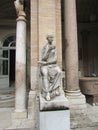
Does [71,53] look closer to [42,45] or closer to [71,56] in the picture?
[71,56]

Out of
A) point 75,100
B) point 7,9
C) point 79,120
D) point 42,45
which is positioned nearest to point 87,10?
point 7,9

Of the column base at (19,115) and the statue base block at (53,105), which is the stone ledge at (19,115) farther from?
the statue base block at (53,105)

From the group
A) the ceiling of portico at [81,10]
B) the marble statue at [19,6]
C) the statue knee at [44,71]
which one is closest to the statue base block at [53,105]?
the statue knee at [44,71]

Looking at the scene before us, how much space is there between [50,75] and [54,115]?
79 centimetres

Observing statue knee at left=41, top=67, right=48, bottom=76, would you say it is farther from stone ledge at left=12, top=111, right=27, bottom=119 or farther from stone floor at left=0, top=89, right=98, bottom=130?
stone ledge at left=12, top=111, right=27, bottom=119

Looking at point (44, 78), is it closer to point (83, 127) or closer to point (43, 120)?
point (43, 120)

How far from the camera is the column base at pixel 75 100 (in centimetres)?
461

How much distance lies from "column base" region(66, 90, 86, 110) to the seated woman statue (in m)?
1.25

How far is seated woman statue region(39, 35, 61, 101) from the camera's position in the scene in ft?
11.5

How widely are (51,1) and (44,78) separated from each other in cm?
248

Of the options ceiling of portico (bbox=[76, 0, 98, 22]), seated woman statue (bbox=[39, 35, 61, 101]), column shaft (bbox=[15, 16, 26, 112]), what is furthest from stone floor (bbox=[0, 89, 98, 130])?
ceiling of portico (bbox=[76, 0, 98, 22])

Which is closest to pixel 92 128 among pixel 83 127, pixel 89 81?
pixel 83 127

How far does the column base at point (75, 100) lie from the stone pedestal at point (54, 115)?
4.22ft

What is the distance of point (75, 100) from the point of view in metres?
4.68
